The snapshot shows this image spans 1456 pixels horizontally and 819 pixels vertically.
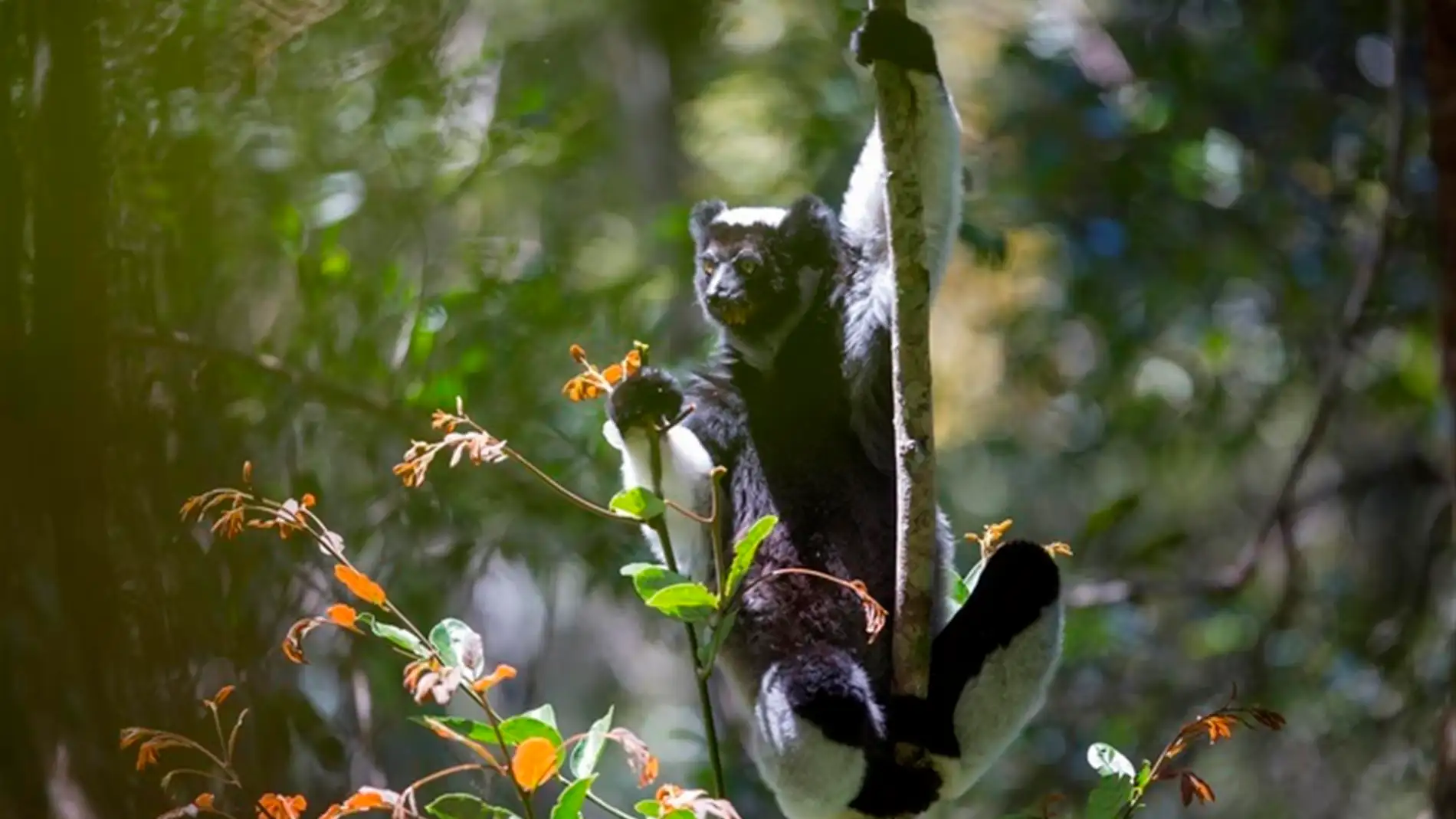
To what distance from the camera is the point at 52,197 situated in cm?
164

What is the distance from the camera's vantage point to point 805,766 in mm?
3240

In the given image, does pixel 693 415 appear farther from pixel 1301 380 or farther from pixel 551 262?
pixel 1301 380

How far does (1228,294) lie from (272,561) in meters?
4.61

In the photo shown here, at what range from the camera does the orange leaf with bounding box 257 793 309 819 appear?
77.6 inches

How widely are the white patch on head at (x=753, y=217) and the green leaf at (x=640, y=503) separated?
1.75 metres

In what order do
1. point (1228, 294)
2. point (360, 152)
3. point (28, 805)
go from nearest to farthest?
1. point (28, 805)
2. point (360, 152)
3. point (1228, 294)

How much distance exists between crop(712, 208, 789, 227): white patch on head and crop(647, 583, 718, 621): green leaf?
178 centimetres

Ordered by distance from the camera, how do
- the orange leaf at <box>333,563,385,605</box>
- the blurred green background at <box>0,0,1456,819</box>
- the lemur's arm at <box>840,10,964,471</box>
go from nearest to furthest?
the blurred green background at <box>0,0,1456,819</box>
the orange leaf at <box>333,563,385,605</box>
the lemur's arm at <box>840,10,964,471</box>

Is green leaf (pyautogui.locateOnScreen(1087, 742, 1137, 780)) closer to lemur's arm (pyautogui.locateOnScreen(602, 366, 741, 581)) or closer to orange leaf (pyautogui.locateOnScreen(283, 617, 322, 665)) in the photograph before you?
lemur's arm (pyautogui.locateOnScreen(602, 366, 741, 581))

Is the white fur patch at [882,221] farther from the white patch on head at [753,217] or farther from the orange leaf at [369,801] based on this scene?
the orange leaf at [369,801]

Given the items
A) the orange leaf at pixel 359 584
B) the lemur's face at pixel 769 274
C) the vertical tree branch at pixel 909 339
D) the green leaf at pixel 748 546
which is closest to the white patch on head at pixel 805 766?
the vertical tree branch at pixel 909 339

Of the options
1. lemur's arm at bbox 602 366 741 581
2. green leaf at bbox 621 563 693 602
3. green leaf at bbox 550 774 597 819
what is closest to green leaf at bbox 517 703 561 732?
green leaf at bbox 550 774 597 819

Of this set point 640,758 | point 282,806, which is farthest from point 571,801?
point 282,806

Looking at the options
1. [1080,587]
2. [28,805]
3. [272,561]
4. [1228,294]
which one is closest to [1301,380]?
[1228,294]
